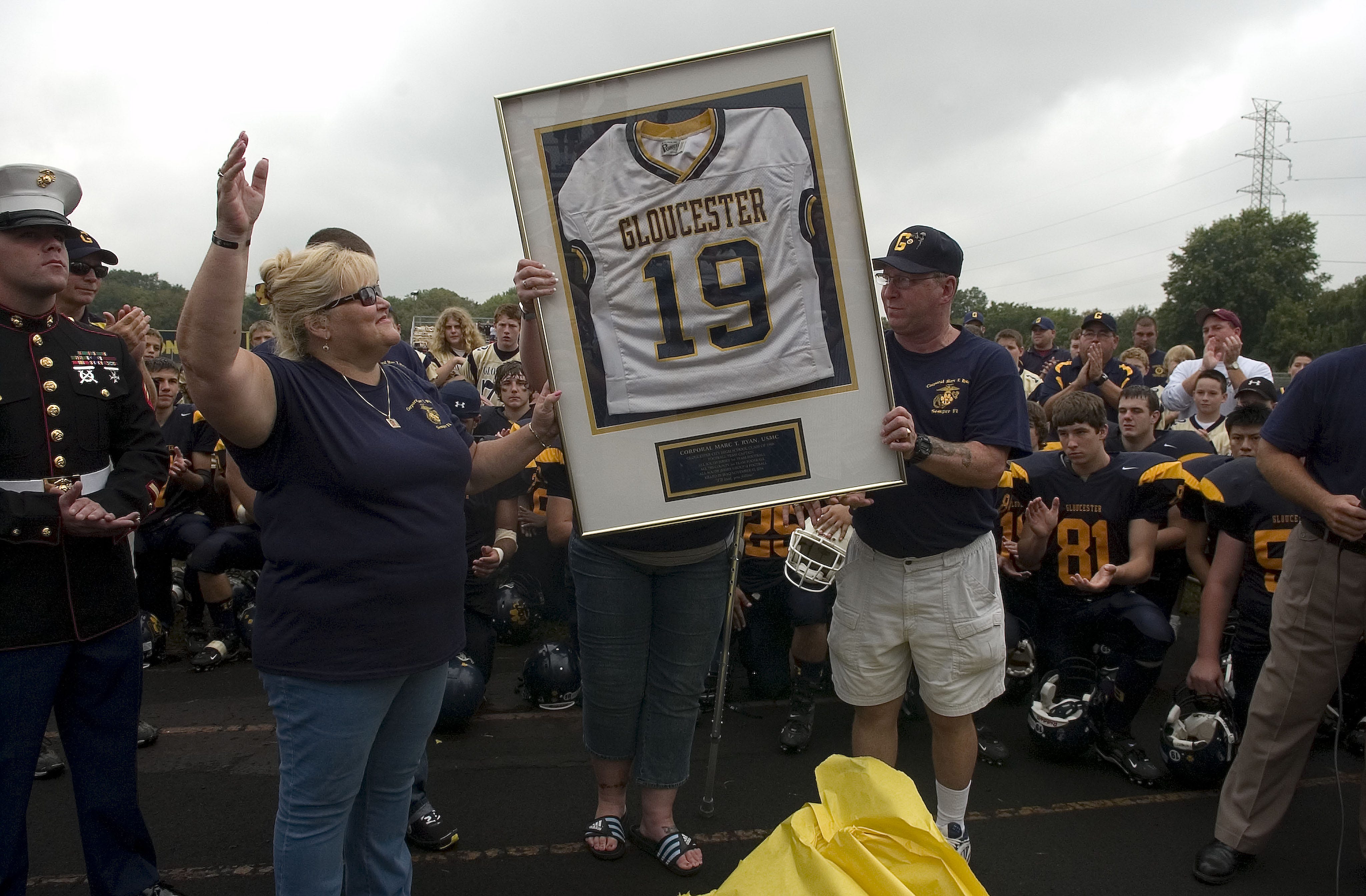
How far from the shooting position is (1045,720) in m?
4.30

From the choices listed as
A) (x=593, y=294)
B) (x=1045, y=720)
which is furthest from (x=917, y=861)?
(x=1045, y=720)

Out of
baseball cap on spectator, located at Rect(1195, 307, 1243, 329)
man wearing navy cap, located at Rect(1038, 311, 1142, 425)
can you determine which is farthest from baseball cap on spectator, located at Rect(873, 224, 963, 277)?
man wearing navy cap, located at Rect(1038, 311, 1142, 425)

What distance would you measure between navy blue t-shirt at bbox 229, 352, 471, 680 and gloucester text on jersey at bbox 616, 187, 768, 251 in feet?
3.02

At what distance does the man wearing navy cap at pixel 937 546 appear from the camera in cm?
305

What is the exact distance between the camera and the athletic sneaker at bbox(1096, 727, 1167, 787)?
162 inches

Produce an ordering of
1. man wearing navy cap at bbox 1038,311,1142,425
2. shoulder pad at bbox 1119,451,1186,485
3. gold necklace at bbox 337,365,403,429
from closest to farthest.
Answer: gold necklace at bbox 337,365,403,429, shoulder pad at bbox 1119,451,1186,485, man wearing navy cap at bbox 1038,311,1142,425

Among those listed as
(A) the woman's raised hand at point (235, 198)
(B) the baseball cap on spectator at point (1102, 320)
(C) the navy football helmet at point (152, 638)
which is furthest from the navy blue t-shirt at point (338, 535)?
(B) the baseball cap on spectator at point (1102, 320)

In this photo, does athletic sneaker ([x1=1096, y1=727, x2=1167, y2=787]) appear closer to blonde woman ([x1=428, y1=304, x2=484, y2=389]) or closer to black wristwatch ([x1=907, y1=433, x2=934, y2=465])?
black wristwatch ([x1=907, y1=433, x2=934, y2=465])

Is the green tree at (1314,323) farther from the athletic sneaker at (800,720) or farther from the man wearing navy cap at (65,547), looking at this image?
the man wearing navy cap at (65,547)

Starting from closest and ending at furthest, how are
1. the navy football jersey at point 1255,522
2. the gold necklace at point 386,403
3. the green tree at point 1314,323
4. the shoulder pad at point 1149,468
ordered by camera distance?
the gold necklace at point 386,403, the navy football jersey at point 1255,522, the shoulder pad at point 1149,468, the green tree at point 1314,323

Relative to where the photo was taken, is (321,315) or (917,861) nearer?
(917,861)

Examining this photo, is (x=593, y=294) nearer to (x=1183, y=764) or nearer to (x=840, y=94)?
(x=840, y=94)

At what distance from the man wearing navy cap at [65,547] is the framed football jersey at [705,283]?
1440 mm

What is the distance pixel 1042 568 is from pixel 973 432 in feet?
7.39
